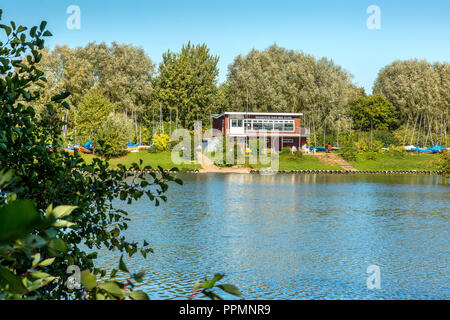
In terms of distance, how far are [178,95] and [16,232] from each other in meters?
92.9

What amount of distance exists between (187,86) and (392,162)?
36962mm

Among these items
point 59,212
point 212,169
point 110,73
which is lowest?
point 212,169

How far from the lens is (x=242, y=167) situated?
7688 cm

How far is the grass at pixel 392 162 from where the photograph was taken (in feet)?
266

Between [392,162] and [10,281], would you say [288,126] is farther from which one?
[10,281]

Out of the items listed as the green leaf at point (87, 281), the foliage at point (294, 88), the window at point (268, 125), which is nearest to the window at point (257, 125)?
the window at point (268, 125)

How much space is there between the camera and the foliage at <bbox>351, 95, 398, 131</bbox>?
96188 mm

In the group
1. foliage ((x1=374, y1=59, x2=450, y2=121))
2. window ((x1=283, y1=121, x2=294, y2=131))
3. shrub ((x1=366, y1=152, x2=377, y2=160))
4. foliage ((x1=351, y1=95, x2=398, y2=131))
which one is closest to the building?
window ((x1=283, y1=121, x2=294, y2=131))

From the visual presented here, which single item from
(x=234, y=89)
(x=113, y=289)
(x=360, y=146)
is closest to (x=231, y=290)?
(x=113, y=289)

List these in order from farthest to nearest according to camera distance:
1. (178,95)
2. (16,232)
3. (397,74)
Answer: (397,74) → (178,95) → (16,232)

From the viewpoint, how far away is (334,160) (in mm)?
82562
